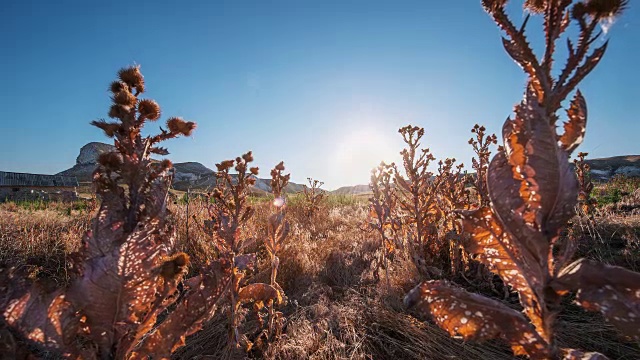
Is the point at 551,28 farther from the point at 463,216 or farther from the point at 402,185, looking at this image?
the point at 402,185

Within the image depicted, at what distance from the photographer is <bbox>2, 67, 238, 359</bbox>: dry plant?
1103 mm

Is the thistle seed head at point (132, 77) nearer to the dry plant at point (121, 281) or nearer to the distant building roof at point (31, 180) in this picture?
the dry plant at point (121, 281)

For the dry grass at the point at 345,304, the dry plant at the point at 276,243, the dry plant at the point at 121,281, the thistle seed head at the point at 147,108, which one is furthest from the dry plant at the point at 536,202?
the dry plant at the point at 276,243

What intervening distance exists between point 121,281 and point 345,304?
2.76 m

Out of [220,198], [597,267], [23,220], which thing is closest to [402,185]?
[220,198]

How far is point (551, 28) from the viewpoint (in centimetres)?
109

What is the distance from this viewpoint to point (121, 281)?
1.14 metres

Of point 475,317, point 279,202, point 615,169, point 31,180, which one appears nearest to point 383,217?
point 279,202

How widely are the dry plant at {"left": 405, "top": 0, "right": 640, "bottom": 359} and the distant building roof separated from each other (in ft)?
149

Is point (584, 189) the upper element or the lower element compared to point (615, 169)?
lower

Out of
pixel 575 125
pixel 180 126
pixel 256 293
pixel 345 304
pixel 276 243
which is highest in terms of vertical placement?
pixel 180 126

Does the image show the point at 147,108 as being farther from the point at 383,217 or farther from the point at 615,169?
the point at 615,169

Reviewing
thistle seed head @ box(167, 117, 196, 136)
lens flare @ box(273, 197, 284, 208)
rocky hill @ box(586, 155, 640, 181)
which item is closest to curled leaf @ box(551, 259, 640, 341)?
thistle seed head @ box(167, 117, 196, 136)

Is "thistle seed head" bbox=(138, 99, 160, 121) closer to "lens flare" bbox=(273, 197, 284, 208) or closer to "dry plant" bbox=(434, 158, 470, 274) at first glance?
"lens flare" bbox=(273, 197, 284, 208)
